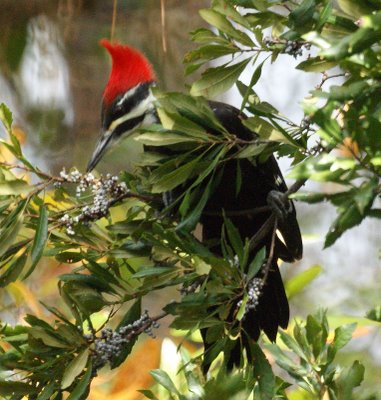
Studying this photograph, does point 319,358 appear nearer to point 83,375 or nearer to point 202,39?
point 83,375

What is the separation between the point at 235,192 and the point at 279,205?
1.20ft

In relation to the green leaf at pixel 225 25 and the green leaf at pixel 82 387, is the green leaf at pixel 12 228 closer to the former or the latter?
the green leaf at pixel 82 387

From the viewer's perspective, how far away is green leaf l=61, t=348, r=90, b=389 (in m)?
1.57

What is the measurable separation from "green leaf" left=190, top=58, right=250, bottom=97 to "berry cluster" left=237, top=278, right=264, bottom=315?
1.02ft

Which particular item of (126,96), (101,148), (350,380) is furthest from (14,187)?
(126,96)

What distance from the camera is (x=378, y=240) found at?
4.51 m

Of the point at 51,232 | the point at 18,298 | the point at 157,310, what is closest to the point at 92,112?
the point at 157,310

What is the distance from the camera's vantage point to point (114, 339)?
1.62 meters

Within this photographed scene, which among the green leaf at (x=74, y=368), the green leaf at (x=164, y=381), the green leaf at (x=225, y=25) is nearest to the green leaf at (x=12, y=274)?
the green leaf at (x=74, y=368)

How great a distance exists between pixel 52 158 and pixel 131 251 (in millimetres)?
2568

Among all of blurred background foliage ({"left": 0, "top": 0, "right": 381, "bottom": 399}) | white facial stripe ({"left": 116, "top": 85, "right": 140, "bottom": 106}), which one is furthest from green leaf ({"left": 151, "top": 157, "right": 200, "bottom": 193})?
blurred background foliage ({"left": 0, "top": 0, "right": 381, "bottom": 399})

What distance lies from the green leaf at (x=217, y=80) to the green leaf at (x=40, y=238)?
32cm

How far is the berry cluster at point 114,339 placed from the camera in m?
1.62

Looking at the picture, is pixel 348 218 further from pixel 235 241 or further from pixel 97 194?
pixel 97 194
